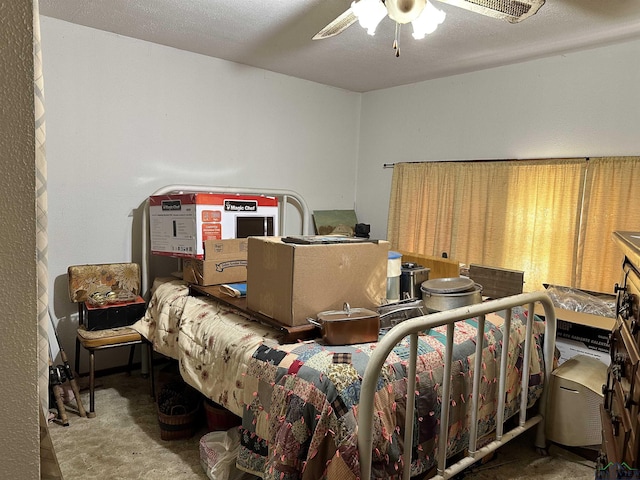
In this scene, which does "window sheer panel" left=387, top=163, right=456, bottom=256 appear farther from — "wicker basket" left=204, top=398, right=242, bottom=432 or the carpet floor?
"wicker basket" left=204, top=398, right=242, bottom=432

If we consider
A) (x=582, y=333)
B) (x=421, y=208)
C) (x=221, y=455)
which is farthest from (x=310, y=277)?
(x=421, y=208)

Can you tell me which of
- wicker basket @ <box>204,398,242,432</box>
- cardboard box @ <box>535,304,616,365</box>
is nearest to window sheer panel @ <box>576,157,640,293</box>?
cardboard box @ <box>535,304,616,365</box>

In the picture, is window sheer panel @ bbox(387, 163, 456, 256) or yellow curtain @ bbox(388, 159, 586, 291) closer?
yellow curtain @ bbox(388, 159, 586, 291)

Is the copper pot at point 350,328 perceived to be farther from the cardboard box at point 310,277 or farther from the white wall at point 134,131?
the white wall at point 134,131

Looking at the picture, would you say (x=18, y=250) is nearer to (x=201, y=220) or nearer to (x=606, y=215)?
(x=201, y=220)

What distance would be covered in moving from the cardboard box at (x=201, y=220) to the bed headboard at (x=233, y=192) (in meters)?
0.07

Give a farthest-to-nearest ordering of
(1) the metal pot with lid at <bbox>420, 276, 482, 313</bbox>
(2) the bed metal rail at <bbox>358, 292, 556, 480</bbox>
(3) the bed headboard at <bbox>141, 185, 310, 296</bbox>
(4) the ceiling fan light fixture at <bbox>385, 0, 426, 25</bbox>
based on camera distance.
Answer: (3) the bed headboard at <bbox>141, 185, 310, 296</bbox>
(1) the metal pot with lid at <bbox>420, 276, 482, 313</bbox>
(4) the ceiling fan light fixture at <bbox>385, 0, 426, 25</bbox>
(2) the bed metal rail at <bbox>358, 292, 556, 480</bbox>

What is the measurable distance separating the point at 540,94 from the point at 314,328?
8.38ft

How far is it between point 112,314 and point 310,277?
1617 millimetres

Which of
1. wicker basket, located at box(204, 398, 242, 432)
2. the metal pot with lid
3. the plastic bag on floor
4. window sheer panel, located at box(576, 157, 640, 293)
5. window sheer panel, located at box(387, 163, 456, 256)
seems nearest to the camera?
the plastic bag on floor

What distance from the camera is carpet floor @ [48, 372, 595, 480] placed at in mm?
2164

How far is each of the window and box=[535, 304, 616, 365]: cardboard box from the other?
33 centimetres

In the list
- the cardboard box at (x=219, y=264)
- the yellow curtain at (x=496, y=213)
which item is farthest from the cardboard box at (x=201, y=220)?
the yellow curtain at (x=496, y=213)

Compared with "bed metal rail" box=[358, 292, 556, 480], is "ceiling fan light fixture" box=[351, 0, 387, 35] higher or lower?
higher
